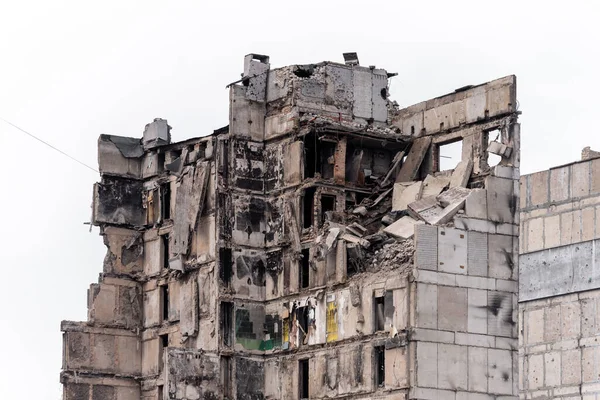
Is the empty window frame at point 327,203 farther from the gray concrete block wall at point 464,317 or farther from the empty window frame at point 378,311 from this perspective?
the gray concrete block wall at point 464,317

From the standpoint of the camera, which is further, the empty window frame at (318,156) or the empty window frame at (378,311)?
the empty window frame at (318,156)

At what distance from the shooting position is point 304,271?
219ft

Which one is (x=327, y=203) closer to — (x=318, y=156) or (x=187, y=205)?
(x=318, y=156)

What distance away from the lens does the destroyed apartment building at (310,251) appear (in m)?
63.1

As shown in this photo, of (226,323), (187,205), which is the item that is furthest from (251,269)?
(187,205)

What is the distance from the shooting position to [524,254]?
270 feet

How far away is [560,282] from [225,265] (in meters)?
17.4

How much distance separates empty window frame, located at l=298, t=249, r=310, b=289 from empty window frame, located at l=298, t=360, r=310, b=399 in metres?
2.22

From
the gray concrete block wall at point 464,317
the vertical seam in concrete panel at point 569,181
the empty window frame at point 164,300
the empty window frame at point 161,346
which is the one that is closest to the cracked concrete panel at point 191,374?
the empty window frame at point 161,346

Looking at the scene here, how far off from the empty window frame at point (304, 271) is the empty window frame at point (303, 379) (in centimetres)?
222

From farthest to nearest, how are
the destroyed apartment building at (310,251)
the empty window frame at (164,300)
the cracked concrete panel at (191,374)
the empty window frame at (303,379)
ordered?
1. the empty window frame at (164,300)
2. the cracked concrete panel at (191,374)
3. the empty window frame at (303,379)
4. the destroyed apartment building at (310,251)

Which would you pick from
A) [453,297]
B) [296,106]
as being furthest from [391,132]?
[453,297]

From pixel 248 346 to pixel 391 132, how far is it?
24.5ft

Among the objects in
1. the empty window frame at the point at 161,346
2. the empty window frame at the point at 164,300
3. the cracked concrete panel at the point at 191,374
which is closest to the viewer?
the cracked concrete panel at the point at 191,374
